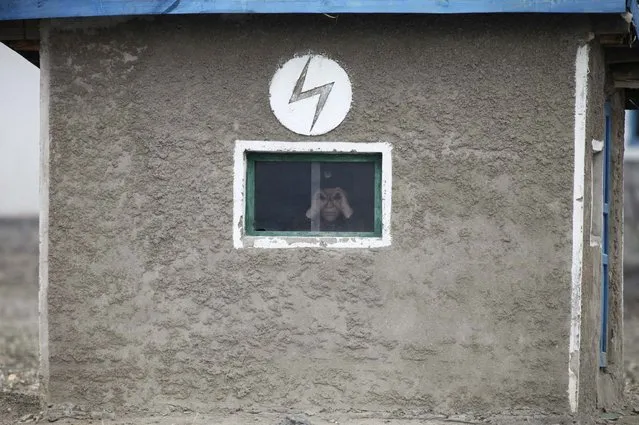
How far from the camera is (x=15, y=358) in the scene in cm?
1142

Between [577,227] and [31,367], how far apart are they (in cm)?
585

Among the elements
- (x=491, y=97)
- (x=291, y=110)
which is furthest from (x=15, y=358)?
(x=491, y=97)

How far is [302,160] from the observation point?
7207mm

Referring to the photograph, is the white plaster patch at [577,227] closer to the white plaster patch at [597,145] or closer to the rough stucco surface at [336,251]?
the rough stucco surface at [336,251]

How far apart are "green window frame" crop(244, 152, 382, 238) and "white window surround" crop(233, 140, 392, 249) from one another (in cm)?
7

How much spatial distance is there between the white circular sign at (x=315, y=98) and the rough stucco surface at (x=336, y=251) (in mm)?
70

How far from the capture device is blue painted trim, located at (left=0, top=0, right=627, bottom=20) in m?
6.69

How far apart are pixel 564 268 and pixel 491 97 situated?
3.79 ft

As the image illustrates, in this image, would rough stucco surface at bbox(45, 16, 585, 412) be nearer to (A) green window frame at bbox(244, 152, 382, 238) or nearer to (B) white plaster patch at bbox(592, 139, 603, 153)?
(A) green window frame at bbox(244, 152, 382, 238)

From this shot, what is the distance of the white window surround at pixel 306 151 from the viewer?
7.07m

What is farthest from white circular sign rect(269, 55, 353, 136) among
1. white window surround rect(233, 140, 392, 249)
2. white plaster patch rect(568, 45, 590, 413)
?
white plaster patch rect(568, 45, 590, 413)

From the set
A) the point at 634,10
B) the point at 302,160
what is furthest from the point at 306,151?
the point at 634,10

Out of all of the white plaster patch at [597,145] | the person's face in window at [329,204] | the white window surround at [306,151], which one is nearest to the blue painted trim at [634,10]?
the white plaster patch at [597,145]

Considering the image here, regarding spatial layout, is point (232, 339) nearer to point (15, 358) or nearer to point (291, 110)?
point (291, 110)
